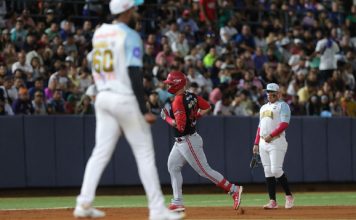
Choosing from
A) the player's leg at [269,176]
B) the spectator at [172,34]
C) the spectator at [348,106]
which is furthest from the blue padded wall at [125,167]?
the player's leg at [269,176]

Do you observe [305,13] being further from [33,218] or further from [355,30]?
[33,218]

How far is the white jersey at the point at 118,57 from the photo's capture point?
976cm

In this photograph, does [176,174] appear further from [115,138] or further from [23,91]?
[23,91]

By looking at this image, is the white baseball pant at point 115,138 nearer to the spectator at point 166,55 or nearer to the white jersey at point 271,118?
the white jersey at point 271,118

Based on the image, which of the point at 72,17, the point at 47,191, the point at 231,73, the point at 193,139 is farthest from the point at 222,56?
the point at 193,139

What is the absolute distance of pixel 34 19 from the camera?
2366cm

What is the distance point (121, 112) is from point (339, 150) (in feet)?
44.7

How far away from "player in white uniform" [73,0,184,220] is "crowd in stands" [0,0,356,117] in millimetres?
10278

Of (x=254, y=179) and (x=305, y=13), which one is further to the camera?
(x=305, y=13)

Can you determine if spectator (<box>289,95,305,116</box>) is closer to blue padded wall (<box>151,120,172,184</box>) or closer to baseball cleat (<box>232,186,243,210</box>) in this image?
blue padded wall (<box>151,120,172,184</box>)

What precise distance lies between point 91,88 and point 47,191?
238cm

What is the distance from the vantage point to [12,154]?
20188mm

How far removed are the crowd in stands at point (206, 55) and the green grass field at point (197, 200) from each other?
211 centimetres

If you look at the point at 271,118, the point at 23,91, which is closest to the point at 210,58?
the point at 23,91
